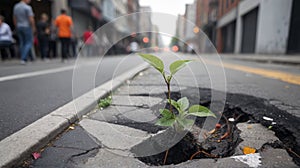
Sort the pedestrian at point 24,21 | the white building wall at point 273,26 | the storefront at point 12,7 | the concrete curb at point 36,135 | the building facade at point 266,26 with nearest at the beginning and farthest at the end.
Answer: the concrete curb at point 36,135
the pedestrian at point 24,21
the building facade at point 266,26
the white building wall at point 273,26
the storefront at point 12,7

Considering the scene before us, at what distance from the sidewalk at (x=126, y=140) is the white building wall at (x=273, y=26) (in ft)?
33.9

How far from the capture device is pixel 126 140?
55.5 inches

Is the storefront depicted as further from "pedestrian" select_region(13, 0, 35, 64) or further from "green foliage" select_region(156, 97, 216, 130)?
"green foliage" select_region(156, 97, 216, 130)

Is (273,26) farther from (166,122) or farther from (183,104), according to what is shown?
(166,122)

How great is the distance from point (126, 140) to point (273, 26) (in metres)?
12.1

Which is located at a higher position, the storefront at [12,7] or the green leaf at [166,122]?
the storefront at [12,7]

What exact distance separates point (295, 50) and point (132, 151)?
10787 millimetres

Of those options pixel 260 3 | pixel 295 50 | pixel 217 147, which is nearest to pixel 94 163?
pixel 217 147

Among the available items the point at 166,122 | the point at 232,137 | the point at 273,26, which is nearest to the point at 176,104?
the point at 166,122

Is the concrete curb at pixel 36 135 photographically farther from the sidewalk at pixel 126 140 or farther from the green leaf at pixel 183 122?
the green leaf at pixel 183 122

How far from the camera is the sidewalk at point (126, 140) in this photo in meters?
1.15

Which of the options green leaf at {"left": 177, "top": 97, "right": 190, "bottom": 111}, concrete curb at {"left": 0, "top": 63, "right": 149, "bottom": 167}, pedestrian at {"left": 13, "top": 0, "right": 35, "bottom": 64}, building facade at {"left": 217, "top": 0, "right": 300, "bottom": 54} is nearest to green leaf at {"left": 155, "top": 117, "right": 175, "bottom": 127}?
green leaf at {"left": 177, "top": 97, "right": 190, "bottom": 111}

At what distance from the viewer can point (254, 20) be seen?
14570 millimetres

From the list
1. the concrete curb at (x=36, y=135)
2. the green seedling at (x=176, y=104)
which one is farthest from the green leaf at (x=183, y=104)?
the concrete curb at (x=36, y=135)
